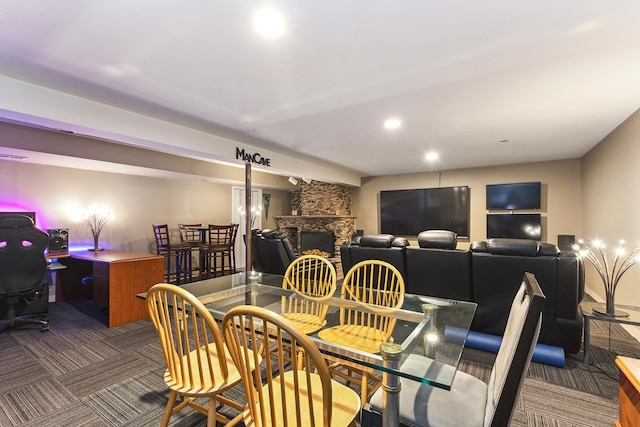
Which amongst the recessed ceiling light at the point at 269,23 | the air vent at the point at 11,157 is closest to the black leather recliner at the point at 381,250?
the recessed ceiling light at the point at 269,23

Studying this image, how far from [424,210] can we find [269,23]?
243 inches

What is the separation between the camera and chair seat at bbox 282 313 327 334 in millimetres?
1867

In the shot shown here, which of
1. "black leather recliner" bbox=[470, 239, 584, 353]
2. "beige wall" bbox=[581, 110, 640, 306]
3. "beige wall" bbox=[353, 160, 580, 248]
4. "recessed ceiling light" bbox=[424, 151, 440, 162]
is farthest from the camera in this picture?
"beige wall" bbox=[353, 160, 580, 248]

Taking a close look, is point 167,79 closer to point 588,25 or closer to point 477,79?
point 477,79

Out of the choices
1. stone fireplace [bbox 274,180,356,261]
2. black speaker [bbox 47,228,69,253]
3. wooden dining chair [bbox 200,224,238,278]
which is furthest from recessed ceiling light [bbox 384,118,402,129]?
black speaker [bbox 47,228,69,253]

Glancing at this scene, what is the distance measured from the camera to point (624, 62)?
82.2 inches

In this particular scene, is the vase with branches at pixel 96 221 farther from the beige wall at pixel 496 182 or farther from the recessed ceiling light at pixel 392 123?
the beige wall at pixel 496 182

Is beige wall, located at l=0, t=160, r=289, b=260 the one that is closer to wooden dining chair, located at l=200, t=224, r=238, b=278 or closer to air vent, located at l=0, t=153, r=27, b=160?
air vent, located at l=0, t=153, r=27, b=160

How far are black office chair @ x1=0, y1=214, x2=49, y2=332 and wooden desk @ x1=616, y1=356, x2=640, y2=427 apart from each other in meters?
4.86

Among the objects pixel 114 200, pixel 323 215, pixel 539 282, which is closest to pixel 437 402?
pixel 539 282

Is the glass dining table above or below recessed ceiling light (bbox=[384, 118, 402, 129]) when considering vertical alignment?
below

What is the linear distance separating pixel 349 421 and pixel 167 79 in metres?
2.66

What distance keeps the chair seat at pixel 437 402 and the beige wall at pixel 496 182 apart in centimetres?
586

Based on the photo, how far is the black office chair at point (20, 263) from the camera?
3104 mm
